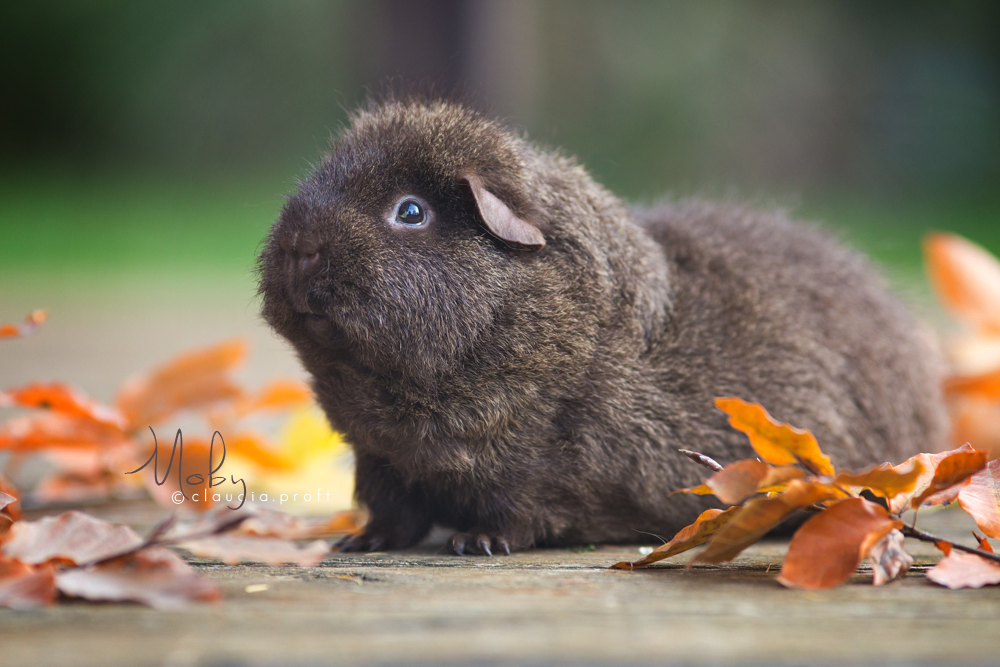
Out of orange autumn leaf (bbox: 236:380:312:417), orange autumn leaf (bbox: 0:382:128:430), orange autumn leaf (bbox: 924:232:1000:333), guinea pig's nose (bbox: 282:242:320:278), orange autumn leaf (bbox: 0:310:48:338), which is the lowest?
orange autumn leaf (bbox: 0:382:128:430)

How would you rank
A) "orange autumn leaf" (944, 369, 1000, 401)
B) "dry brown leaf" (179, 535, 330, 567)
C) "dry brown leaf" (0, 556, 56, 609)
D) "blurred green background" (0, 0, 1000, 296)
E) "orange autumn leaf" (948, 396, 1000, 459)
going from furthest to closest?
"blurred green background" (0, 0, 1000, 296), "orange autumn leaf" (948, 396, 1000, 459), "orange autumn leaf" (944, 369, 1000, 401), "dry brown leaf" (179, 535, 330, 567), "dry brown leaf" (0, 556, 56, 609)

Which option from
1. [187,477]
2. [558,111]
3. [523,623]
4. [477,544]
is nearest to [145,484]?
[187,477]

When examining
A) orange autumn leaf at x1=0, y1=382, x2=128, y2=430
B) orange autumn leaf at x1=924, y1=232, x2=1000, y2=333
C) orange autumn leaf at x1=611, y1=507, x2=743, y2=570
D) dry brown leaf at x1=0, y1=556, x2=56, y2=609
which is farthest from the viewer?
orange autumn leaf at x1=924, y1=232, x2=1000, y2=333

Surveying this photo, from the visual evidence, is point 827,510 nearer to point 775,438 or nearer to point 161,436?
point 775,438

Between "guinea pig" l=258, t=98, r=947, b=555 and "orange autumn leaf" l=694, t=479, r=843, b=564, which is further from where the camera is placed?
"guinea pig" l=258, t=98, r=947, b=555

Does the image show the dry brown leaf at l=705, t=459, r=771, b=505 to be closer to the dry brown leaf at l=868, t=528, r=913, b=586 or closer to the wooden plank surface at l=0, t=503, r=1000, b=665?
the wooden plank surface at l=0, t=503, r=1000, b=665

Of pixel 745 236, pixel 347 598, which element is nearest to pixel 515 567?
pixel 347 598

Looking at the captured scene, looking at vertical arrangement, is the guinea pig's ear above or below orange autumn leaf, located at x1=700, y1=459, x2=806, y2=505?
above

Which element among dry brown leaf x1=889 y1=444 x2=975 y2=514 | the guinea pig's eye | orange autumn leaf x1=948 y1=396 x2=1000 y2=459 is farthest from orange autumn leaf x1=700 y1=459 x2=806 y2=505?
orange autumn leaf x1=948 y1=396 x2=1000 y2=459
